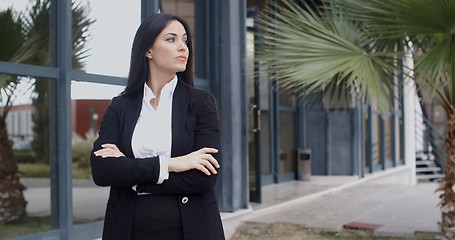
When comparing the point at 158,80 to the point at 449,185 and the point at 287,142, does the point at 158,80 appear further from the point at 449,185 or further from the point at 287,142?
the point at 287,142

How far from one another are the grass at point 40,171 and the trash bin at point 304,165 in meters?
4.43

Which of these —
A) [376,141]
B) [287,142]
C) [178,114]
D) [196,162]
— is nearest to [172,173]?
[196,162]

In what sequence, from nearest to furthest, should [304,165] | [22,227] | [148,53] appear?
[148,53]
[22,227]
[304,165]

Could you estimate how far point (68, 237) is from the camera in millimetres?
3738

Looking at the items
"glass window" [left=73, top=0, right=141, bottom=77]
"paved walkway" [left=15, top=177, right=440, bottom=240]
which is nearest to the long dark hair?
"paved walkway" [left=15, top=177, right=440, bottom=240]

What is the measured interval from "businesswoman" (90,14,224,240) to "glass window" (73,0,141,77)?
128 inches

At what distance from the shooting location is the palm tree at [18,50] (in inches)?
200

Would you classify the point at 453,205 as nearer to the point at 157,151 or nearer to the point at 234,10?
the point at 234,10

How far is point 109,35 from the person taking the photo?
507 cm

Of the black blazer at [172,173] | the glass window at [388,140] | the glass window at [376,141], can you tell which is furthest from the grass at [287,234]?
the glass window at [388,140]

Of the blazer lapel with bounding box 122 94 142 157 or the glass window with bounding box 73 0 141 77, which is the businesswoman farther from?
the glass window with bounding box 73 0 141 77

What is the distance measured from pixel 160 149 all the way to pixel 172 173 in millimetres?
85

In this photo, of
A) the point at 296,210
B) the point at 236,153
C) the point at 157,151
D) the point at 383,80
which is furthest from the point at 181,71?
the point at 296,210

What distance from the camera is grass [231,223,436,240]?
4.85m
